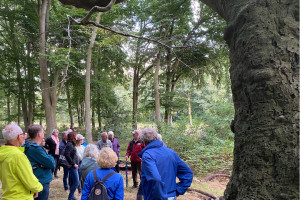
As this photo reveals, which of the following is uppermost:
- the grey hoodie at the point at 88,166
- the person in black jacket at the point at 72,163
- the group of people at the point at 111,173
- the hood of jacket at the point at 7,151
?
the hood of jacket at the point at 7,151

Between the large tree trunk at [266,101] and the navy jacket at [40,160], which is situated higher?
the large tree trunk at [266,101]

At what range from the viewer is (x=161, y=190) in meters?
2.18

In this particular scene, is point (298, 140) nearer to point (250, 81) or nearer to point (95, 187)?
point (250, 81)

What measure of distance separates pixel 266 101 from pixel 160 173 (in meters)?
1.40

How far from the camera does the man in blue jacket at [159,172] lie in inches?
86.0

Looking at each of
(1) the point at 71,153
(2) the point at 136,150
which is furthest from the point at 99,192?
(2) the point at 136,150

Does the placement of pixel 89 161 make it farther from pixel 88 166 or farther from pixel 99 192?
pixel 99 192

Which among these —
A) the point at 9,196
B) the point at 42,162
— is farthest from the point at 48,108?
the point at 9,196

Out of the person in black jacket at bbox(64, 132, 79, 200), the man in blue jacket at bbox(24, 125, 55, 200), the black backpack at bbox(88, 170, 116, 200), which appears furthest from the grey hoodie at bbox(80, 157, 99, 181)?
the person in black jacket at bbox(64, 132, 79, 200)

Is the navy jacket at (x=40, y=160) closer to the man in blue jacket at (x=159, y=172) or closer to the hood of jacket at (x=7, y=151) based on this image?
the hood of jacket at (x=7, y=151)

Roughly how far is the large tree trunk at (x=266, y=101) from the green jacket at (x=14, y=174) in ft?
7.17

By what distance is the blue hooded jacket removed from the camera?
2182 mm

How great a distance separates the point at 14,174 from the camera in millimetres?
2367

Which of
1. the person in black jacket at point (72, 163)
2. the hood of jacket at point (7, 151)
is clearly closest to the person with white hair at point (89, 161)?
the hood of jacket at point (7, 151)
